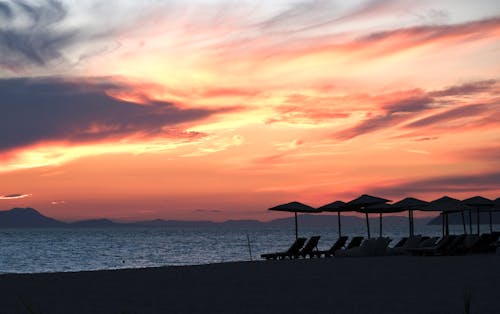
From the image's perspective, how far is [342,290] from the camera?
11.7 meters

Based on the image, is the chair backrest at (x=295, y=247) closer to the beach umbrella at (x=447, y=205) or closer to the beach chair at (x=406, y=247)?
the beach chair at (x=406, y=247)

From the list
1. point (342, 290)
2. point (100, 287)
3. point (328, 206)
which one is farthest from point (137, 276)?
point (328, 206)

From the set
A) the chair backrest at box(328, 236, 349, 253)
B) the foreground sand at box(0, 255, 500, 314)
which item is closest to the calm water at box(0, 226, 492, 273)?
the chair backrest at box(328, 236, 349, 253)

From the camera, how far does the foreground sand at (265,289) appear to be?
9.70 meters

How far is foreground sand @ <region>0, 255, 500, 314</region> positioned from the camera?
31.8 feet

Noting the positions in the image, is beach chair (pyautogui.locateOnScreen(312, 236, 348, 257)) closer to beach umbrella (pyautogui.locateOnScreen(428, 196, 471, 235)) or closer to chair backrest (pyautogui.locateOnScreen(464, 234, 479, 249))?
beach umbrella (pyautogui.locateOnScreen(428, 196, 471, 235))

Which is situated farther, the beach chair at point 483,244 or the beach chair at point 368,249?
the beach chair at point 483,244

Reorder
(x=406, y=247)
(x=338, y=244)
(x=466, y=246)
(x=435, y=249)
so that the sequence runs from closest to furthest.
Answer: (x=435, y=249)
(x=466, y=246)
(x=406, y=247)
(x=338, y=244)

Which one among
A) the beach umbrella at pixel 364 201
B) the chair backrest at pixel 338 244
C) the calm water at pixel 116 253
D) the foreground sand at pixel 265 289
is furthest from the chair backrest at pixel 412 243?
the calm water at pixel 116 253

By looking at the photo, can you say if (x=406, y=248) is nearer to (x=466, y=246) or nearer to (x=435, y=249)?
(x=435, y=249)

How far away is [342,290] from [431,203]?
13.5 m

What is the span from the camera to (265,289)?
12.0m

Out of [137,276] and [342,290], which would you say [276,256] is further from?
[342,290]

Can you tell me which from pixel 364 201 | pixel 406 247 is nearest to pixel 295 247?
pixel 364 201
